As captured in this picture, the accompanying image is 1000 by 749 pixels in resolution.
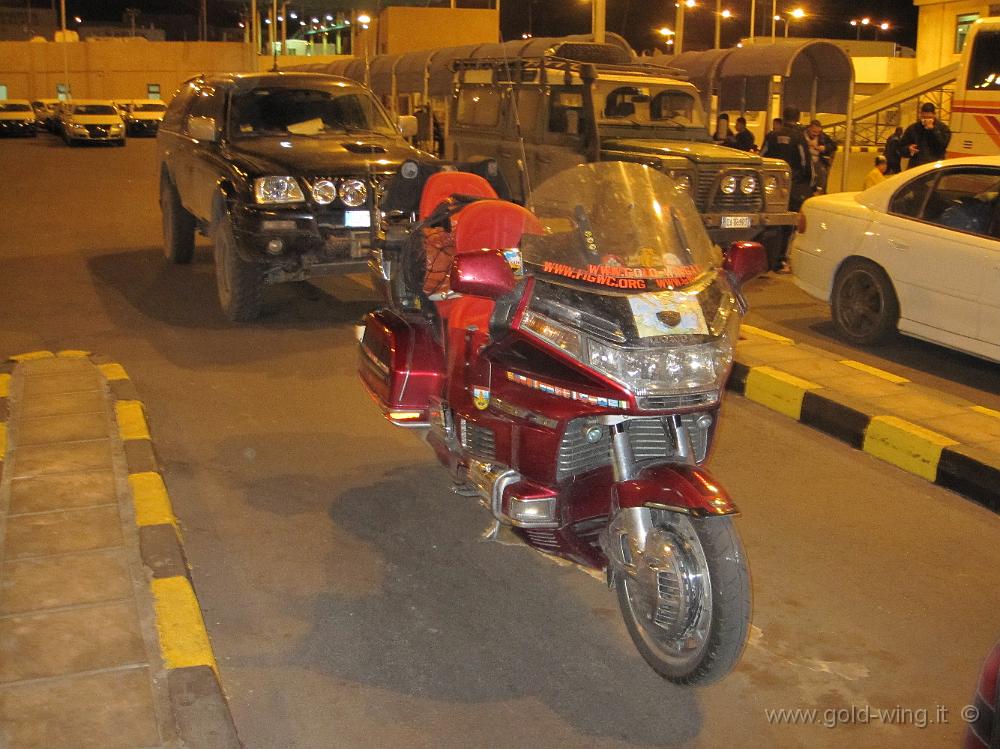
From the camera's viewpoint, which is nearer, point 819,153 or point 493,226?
point 493,226

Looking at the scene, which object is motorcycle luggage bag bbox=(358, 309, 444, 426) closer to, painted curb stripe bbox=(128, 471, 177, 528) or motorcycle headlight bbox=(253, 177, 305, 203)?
painted curb stripe bbox=(128, 471, 177, 528)

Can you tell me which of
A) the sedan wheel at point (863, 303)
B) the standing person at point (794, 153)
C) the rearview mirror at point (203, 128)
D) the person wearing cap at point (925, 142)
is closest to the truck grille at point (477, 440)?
the sedan wheel at point (863, 303)

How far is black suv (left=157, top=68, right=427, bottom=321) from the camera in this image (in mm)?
9445

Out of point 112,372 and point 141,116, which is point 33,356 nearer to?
point 112,372

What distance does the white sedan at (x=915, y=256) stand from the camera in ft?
27.2

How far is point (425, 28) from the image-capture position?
41656mm

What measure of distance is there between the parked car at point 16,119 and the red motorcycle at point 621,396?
1693 inches

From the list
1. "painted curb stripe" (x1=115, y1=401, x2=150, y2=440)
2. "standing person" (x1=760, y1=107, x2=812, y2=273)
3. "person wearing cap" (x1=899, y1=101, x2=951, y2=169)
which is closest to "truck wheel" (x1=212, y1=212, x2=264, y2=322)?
"painted curb stripe" (x1=115, y1=401, x2=150, y2=440)

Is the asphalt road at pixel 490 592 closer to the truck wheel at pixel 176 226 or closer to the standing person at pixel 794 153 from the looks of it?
the truck wheel at pixel 176 226

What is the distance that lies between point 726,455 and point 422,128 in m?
14.3

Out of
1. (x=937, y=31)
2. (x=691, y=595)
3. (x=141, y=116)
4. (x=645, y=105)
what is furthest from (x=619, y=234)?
(x=141, y=116)

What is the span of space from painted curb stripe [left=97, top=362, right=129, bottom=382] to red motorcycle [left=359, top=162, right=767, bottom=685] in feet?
12.4

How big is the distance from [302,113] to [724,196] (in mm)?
4747

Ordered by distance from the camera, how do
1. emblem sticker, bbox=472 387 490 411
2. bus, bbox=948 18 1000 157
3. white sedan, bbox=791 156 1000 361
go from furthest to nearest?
1. bus, bbox=948 18 1000 157
2. white sedan, bbox=791 156 1000 361
3. emblem sticker, bbox=472 387 490 411
